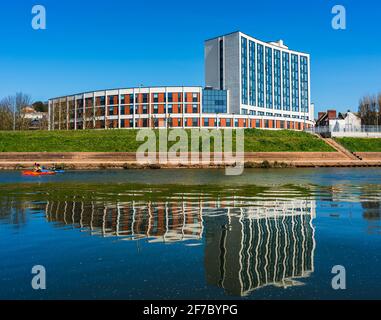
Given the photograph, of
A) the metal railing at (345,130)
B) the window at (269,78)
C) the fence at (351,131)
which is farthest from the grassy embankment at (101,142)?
the window at (269,78)

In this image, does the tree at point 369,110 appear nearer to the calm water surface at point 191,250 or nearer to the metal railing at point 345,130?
the metal railing at point 345,130

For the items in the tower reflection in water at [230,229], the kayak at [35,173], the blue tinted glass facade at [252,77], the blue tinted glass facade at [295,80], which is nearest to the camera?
the tower reflection in water at [230,229]

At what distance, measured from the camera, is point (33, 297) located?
735cm

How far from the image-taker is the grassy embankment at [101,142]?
76938mm

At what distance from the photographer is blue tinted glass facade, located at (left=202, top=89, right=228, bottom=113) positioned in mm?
123312

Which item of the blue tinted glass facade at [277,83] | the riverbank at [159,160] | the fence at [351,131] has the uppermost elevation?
the blue tinted glass facade at [277,83]

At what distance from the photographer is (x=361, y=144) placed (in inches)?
3504

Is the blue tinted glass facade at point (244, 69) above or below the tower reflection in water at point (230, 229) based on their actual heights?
above

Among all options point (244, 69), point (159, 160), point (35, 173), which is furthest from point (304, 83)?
point (35, 173)

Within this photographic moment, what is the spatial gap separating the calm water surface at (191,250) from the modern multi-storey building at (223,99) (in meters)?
96.2

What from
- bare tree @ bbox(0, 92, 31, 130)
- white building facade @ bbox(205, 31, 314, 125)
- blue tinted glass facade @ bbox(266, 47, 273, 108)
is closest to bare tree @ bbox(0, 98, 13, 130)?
bare tree @ bbox(0, 92, 31, 130)

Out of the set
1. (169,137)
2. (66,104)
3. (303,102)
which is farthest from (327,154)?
(66,104)
